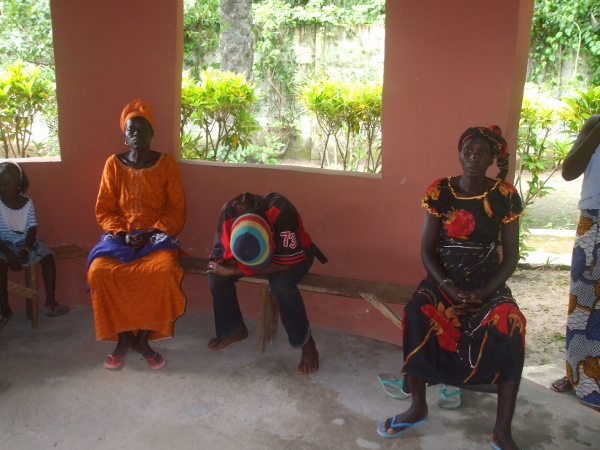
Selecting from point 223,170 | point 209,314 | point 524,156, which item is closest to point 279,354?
point 209,314

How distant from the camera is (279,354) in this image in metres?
3.86

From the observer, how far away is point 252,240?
3434 millimetres

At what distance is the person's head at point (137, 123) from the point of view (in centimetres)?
386

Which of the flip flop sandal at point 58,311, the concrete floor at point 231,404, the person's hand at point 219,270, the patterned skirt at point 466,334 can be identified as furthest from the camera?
Answer: the flip flop sandal at point 58,311

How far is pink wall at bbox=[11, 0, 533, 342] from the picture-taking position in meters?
3.42

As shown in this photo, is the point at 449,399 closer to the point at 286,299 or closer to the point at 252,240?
the point at 286,299

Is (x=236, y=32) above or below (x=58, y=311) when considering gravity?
above

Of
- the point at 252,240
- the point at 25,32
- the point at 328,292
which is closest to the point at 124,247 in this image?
the point at 252,240

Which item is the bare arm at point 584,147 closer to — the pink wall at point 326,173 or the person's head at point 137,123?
the pink wall at point 326,173

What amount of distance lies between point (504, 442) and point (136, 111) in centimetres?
299

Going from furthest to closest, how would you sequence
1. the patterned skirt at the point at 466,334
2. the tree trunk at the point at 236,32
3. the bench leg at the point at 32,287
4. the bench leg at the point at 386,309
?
the tree trunk at the point at 236,32 < the bench leg at the point at 32,287 < the bench leg at the point at 386,309 < the patterned skirt at the point at 466,334

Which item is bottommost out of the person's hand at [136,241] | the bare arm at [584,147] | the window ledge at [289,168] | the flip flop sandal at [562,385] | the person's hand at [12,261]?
the flip flop sandal at [562,385]

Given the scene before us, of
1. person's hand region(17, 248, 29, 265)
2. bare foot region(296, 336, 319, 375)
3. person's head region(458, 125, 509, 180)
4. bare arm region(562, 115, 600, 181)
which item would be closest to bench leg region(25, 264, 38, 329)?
person's hand region(17, 248, 29, 265)

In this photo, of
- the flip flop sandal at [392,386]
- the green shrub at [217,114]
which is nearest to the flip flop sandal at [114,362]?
the flip flop sandal at [392,386]
